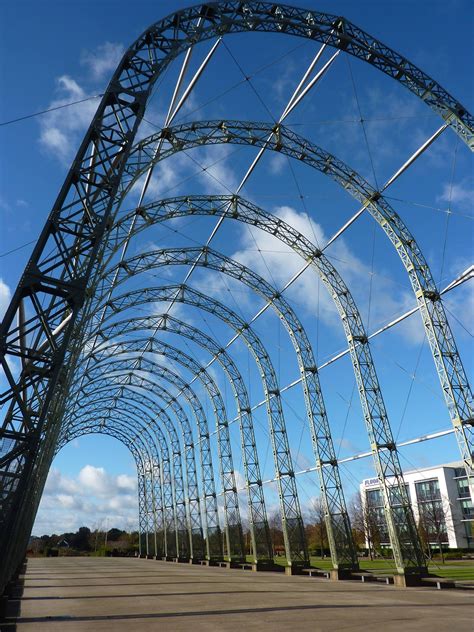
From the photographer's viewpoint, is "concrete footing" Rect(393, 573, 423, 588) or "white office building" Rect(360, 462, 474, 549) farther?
"white office building" Rect(360, 462, 474, 549)

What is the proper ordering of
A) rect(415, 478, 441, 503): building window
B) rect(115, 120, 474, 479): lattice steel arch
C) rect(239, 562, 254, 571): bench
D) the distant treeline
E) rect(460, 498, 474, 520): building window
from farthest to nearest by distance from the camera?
the distant treeline → rect(415, 478, 441, 503): building window → rect(460, 498, 474, 520): building window → rect(239, 562, 254, 571): bench → rect(115, 120, 474, 479): lattice steel arch

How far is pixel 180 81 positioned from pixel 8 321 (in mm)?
12247

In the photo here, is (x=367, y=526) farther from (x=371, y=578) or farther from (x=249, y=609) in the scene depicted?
(x=249, y=609)

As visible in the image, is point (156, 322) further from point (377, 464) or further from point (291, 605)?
point (291, 605)

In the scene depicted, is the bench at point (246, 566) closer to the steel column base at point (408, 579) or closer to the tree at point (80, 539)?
the steel column base at point (408, 579)

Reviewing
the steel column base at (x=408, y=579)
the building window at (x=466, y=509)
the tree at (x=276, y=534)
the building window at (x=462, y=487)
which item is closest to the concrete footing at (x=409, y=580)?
the steel column base at (x=408, y=579)

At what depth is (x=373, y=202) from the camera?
80.1ft

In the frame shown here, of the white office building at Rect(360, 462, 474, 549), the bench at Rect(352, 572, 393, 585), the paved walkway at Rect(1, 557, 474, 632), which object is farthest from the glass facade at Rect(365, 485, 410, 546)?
the paved walkway at Rect(1, 557, 474, 632)

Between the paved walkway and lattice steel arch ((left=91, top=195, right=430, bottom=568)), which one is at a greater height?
lattice steel arch ((left=91, top=195, right=430, bottom=568))

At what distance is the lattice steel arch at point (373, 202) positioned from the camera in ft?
64.6

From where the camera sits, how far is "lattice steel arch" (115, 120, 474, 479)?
64.6 ft

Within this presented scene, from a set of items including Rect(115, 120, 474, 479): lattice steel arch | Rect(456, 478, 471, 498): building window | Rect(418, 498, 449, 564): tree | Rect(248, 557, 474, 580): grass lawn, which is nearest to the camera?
Rect(115, 120, 474, 479): lattice steel arch

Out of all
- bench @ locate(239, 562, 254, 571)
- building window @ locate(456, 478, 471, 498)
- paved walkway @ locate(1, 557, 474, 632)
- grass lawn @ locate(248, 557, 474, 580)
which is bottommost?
grass lawn @ locate(248, 557, 474, 580)

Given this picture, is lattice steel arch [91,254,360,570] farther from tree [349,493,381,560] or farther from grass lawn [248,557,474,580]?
tree [349,493,381,560]
